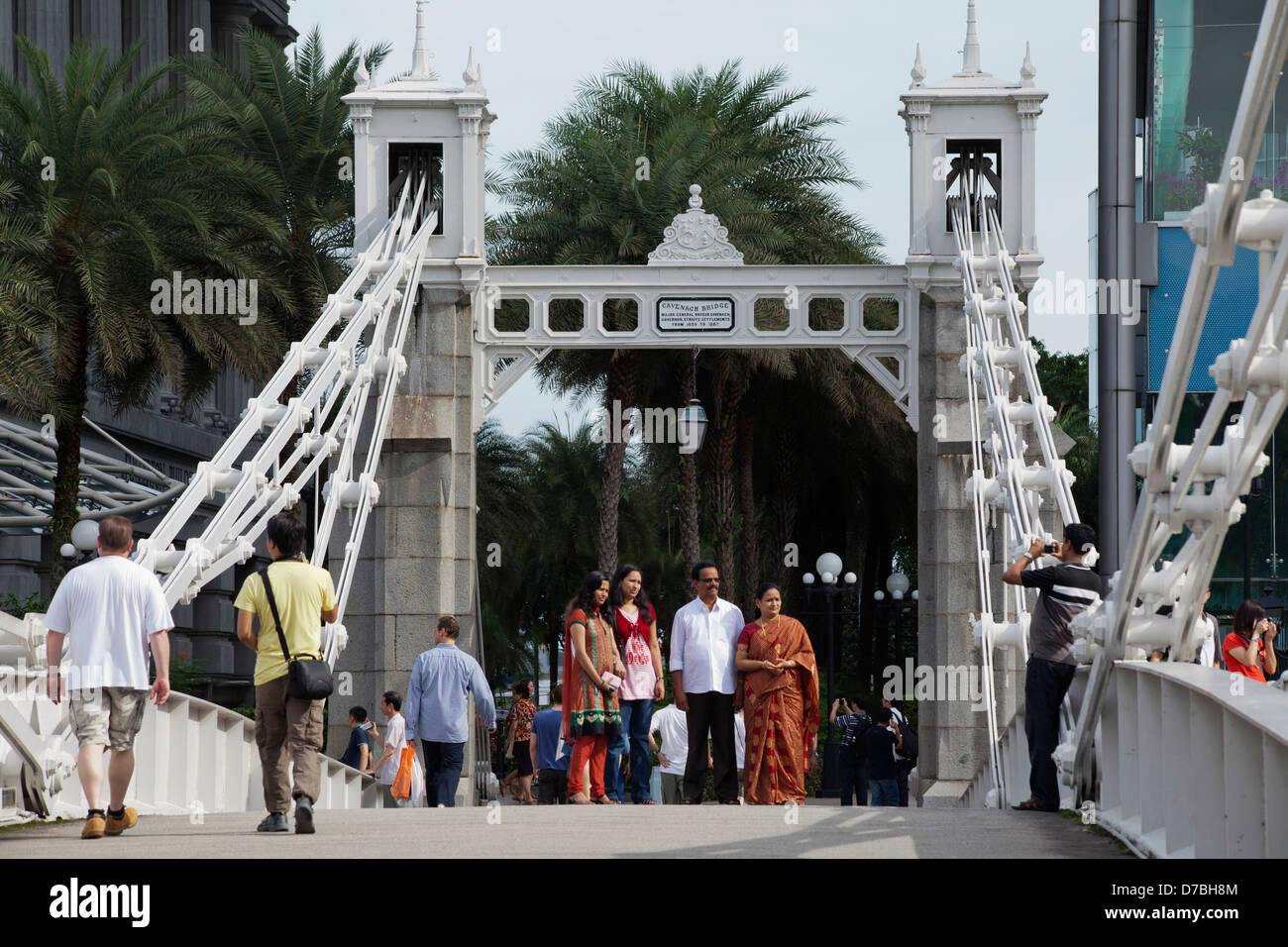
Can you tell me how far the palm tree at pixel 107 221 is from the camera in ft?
65.5

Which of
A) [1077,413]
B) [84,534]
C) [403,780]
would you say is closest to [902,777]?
[403,780]

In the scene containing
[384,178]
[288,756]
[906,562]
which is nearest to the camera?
[288,756]

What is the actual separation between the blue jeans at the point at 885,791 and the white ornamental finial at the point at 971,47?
22.2ft

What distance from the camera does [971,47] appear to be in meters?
17.2

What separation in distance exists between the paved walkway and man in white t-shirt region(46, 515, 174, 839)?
265 mm

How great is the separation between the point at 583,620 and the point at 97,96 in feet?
40.5

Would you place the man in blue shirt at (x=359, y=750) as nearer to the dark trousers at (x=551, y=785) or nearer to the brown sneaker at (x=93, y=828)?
the dark trousers at (x=551, y=785)

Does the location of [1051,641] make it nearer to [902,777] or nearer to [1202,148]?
[902,777]

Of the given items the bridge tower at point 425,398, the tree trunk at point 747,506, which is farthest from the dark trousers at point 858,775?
the tree trunk at point 747,506

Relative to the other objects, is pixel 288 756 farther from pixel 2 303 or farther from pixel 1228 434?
pixel 2 303

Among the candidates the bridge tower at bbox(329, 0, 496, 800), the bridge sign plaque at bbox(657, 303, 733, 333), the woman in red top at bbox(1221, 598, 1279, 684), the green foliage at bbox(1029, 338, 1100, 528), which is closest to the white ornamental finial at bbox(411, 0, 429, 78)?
the bridge tower at bbox(329, 0, 496, 800)

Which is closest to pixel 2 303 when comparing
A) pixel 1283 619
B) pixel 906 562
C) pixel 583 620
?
pixel 583 620

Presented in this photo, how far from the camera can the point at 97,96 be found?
68.7 ft

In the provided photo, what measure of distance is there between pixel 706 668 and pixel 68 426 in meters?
11.9
